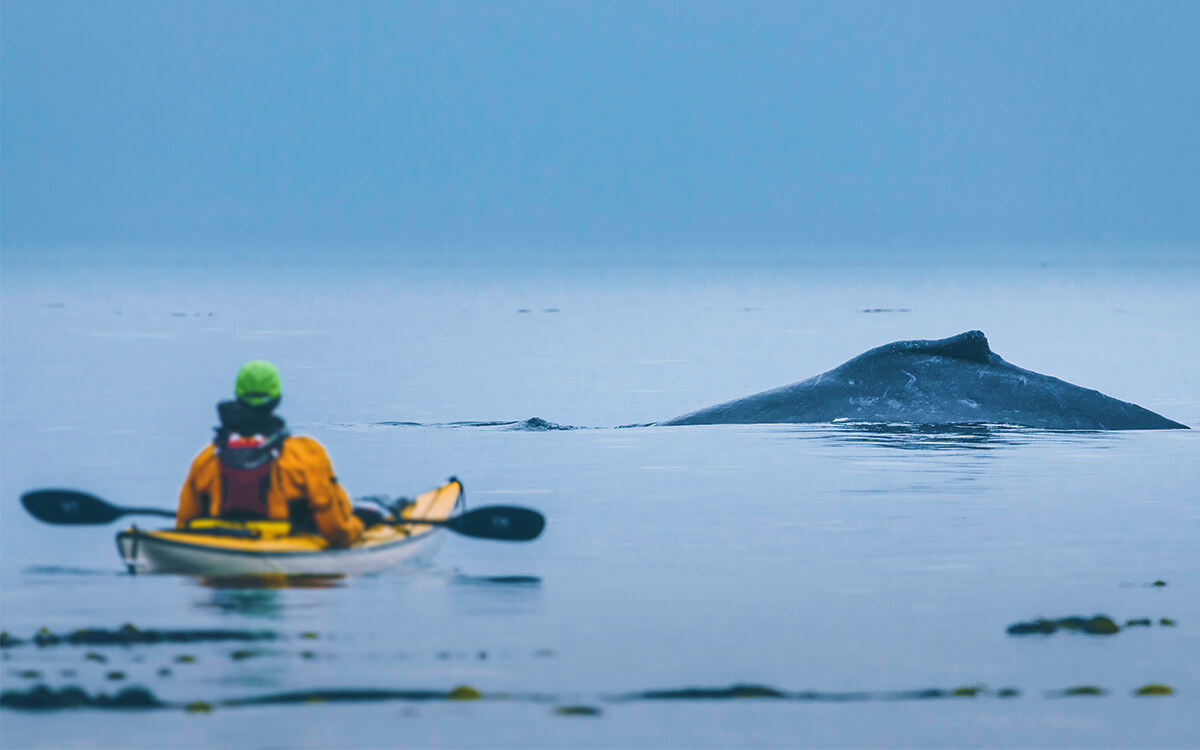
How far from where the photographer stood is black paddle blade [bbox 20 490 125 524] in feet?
50.6

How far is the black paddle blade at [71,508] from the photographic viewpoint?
1543 centimetres

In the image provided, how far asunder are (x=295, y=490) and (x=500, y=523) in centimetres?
188

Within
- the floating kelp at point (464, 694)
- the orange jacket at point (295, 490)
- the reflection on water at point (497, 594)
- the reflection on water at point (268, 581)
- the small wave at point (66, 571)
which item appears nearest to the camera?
the floating kelp at point (464, 694)

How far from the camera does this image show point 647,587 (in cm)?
1448

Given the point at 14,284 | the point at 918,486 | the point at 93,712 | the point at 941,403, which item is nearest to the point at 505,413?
the point at 941,403

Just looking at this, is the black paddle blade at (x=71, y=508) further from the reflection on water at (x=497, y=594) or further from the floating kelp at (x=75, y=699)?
the floating kelp at (x=75, y=699)

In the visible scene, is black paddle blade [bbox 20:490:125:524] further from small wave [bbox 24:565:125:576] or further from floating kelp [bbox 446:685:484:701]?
floating kelp [bbox 446:685:484:701]

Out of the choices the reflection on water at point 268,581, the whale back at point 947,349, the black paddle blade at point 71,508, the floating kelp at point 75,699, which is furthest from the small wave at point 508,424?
the floating kelp at point 75,699

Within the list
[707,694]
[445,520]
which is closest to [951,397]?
[445,520]

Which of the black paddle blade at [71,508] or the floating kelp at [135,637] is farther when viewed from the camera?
the black paddle blade at [71,508]

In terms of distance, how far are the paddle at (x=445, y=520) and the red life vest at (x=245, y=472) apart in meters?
1.43

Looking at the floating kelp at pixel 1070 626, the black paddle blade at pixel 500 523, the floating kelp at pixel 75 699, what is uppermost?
the black paddle blade at pixel 500 523

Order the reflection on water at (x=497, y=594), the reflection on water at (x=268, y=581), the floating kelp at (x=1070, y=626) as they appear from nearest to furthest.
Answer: the floating kelp at (x=1070, y=626), the reflection on water at (x=497, y=594), the reflection on water at (x=268, y=581)

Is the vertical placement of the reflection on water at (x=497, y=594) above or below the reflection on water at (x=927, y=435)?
below
